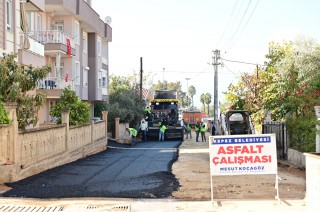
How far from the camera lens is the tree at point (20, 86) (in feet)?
50.2

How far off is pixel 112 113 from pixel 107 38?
6909mm

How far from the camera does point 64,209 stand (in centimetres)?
954

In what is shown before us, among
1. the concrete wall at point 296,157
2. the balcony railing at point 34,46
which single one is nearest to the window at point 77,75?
the balcony railing at point 34,46

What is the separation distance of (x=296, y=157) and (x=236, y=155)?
962 cm

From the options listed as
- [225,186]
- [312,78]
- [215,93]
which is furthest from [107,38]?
[225,186]

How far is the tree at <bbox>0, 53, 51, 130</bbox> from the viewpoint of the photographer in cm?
1530

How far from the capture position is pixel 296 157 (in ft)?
62.0

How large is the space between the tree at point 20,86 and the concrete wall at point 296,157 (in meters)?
9.84

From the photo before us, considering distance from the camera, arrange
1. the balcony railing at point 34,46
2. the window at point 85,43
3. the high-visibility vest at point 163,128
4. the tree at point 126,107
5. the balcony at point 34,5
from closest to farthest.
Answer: the balcony railing at point 34,46
the balcony at point 34,5
the window at point 85,43
the high-visibility vest at point 163,128
the tree at point 126,107

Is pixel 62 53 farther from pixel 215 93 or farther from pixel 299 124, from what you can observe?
pixel 215 93

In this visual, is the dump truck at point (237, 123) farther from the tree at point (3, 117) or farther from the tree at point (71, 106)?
the tree at point (3, 117)

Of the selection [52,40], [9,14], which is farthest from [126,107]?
[9,14]

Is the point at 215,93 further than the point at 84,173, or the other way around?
the point at 215,93

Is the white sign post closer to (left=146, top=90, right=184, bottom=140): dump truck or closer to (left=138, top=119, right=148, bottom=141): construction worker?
(left=146, top=90, right=184, bottom=140): dump truck
